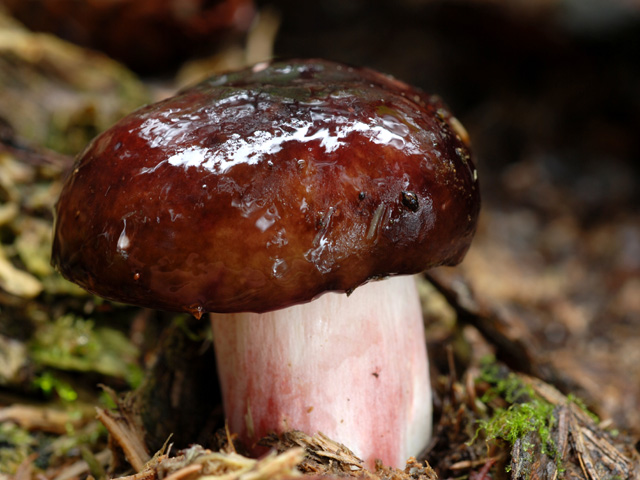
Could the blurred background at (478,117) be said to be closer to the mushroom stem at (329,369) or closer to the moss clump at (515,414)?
the moss clump at (515,414)

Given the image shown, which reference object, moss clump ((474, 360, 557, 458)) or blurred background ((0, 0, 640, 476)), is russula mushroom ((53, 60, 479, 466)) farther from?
blurred background ((0, 0, 640, 476))

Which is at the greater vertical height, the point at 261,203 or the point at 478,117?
the point at 478,117

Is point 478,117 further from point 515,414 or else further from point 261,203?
point 261,203

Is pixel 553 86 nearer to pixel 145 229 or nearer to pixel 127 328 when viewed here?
pixel 127 328

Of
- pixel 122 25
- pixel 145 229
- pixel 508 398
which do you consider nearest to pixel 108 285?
pixel 145 229

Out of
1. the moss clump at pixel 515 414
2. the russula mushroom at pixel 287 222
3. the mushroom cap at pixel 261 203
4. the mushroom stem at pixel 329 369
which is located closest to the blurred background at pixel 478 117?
the moss clump at pixel 515 414

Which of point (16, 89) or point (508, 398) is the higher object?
point (16, 89)

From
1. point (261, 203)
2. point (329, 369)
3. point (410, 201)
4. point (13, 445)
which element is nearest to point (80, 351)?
point (13, 445)
